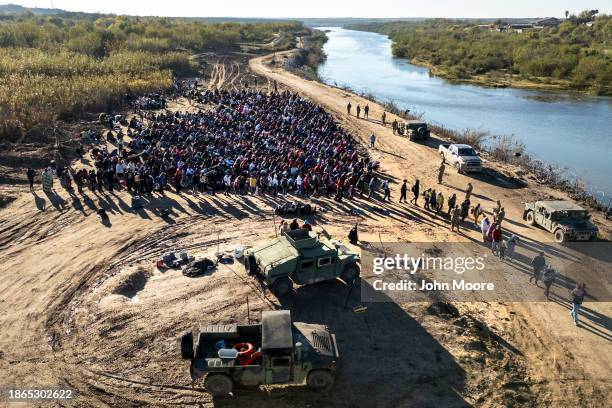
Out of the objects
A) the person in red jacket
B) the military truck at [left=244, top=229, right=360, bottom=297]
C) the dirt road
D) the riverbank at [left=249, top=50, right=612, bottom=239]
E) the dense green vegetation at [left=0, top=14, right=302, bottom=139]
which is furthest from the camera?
the dense green vegetation at [left=0, top=14, right=302, bottom=139]

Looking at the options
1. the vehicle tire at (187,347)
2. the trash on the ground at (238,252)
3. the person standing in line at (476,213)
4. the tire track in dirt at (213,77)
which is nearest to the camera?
the vehicle tire at (187,347)

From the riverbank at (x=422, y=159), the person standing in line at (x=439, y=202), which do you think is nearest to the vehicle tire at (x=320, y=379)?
the person standing in line at (x=439, y=202)

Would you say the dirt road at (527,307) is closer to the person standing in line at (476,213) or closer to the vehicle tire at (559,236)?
the vehicle tire at (559,236)

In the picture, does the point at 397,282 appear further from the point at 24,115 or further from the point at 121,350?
the point at 24,115

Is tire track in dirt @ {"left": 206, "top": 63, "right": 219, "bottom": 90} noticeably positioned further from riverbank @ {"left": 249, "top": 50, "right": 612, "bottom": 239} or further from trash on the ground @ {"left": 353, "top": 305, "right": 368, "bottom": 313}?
trash on the ground @ {"left": 353, "top": 305, "right": 368, "bottom": 313}

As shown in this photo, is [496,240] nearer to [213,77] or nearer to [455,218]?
[455,218]

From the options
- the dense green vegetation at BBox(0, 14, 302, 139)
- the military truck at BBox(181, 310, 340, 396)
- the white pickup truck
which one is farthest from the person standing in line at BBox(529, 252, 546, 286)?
the dense green vegetation at BBox(0, 14, 302, 139)
